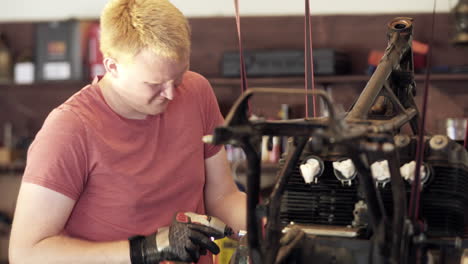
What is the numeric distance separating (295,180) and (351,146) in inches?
12.6

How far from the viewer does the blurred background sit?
3.82 meters

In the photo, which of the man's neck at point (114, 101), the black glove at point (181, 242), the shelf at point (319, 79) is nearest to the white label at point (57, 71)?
the shelf at point (319, 79)

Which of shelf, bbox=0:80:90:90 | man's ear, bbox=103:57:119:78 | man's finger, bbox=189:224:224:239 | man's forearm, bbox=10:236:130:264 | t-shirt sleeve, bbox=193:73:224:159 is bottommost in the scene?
shelf, bbox=0:80:90:90

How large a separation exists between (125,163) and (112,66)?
0.73ft

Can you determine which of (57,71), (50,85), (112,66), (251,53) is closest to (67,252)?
(112,66)

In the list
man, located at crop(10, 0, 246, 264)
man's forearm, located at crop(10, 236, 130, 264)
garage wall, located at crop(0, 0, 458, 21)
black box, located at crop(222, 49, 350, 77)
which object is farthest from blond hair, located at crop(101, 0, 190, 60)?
garage wall, located at crop(0, 0, 458, 21)

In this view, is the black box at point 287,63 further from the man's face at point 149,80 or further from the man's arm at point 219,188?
the man's face at point 149,80

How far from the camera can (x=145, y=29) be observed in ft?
4.70

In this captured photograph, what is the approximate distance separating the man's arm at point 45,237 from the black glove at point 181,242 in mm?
66

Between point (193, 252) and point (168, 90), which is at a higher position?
point (168, 90)

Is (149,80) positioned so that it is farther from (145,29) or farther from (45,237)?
(45,237)

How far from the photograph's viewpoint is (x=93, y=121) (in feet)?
5.03

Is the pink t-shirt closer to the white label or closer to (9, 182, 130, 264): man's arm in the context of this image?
(9, 182, 130, 264): man's arm

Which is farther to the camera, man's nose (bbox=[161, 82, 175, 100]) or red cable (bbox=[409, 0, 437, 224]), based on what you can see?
man's nose (bbox=[161, 82, 175, 100])
